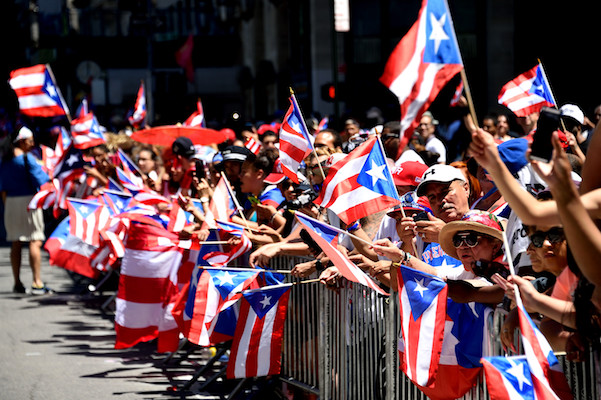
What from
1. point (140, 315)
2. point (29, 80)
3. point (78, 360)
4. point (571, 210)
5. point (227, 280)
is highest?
point (29, 80)

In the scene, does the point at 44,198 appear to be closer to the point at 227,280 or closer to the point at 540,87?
the point at 227,280

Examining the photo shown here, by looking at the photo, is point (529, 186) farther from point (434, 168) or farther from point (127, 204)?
point (127, 204)

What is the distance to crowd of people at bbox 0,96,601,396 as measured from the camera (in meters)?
3.64

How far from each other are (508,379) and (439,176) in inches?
81.4

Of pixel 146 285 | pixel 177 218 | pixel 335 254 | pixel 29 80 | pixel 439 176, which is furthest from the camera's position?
pixel 29 80

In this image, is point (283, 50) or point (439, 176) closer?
point (439, 176)

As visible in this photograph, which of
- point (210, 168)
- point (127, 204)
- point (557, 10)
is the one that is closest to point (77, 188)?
point (127, 204)

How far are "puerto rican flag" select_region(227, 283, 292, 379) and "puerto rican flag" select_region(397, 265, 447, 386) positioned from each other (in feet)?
6.72

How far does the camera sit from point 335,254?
5754mm

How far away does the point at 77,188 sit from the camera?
48.8 ft

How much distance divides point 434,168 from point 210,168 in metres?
4.54

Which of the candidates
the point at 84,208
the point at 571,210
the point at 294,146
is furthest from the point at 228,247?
the point at 571,210

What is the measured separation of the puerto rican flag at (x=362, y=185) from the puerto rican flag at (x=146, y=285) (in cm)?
368

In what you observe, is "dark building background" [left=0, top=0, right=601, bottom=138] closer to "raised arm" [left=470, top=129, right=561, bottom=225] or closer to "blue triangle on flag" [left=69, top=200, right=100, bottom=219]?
"blue triangle on flag" [left=69, top=200, right=100, bottom=219]
